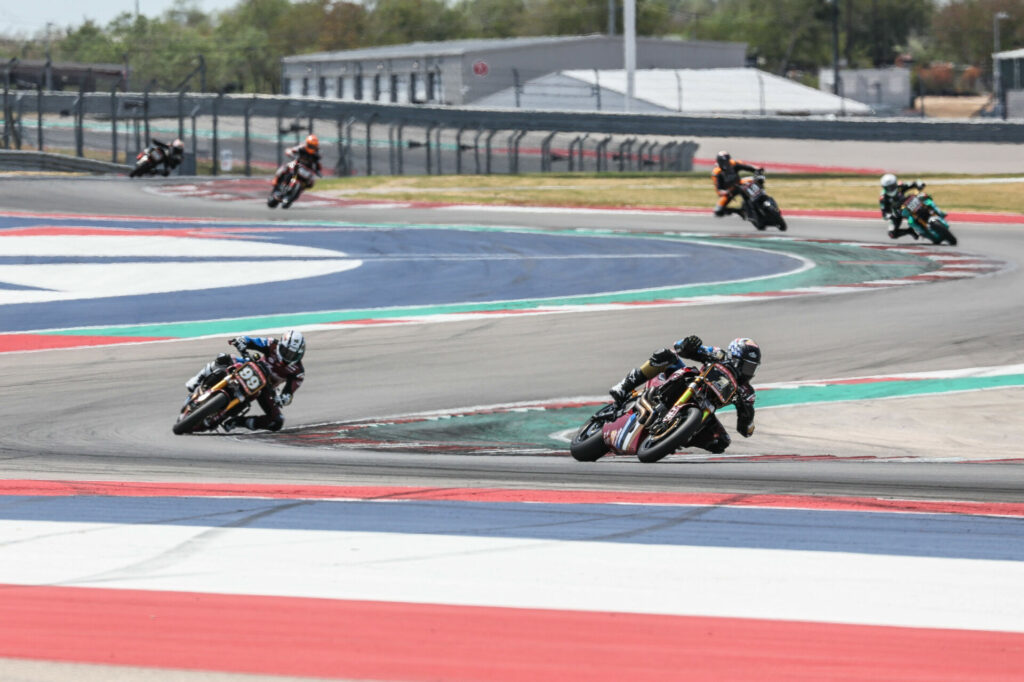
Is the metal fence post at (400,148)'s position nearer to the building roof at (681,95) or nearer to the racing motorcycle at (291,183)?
the racing motorcycle at (291,183)

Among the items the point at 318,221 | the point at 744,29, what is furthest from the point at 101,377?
the point at 744,29

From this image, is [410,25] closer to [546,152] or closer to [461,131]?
[546,152]

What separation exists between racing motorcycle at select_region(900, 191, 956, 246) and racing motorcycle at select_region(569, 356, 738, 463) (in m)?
14.8

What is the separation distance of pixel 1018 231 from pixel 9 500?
71.4ft

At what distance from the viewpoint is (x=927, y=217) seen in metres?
22.6

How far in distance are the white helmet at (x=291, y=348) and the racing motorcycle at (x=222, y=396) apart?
0.26m

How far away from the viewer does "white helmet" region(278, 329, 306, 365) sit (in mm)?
10297

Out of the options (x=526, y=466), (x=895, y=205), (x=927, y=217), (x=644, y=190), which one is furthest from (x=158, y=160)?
(x=526, y=466)

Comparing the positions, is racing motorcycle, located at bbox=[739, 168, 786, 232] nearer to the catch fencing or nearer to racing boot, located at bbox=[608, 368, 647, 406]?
the catch fencing

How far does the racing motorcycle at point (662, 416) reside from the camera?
862 cm

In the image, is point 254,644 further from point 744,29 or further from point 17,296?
point 744,29

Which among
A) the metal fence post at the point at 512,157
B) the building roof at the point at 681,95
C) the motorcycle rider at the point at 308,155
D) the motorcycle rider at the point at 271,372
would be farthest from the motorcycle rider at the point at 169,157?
the motorcycle rider at the point at 271,372

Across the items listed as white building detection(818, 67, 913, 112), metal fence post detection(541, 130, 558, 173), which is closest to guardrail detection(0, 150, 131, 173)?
metal fence post detection(541, 130, 558, 173)

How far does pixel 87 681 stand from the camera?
163 inches
